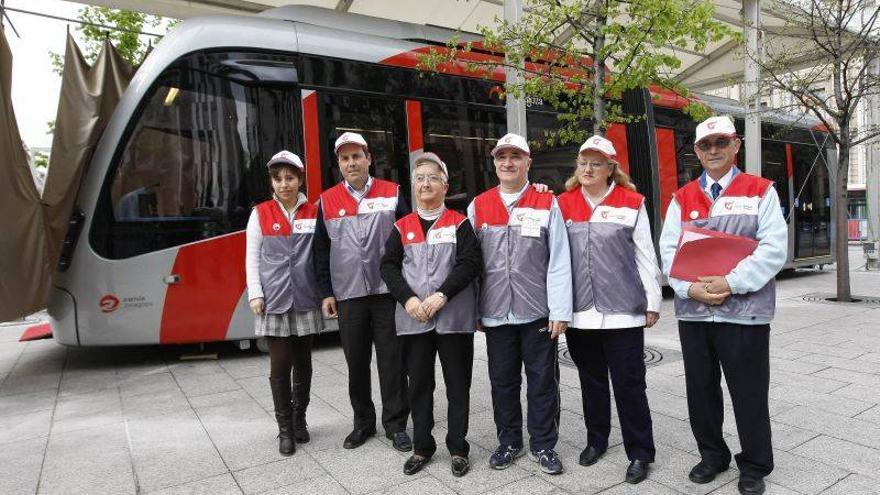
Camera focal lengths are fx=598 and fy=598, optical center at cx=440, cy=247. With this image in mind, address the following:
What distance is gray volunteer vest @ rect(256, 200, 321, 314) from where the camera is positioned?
3.61 meters

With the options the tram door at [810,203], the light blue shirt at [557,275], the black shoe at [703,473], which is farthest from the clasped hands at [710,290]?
the tram door at [810,203]

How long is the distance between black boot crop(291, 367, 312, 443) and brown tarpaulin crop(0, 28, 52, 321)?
298 centimetres

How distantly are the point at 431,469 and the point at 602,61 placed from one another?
3.82 meters

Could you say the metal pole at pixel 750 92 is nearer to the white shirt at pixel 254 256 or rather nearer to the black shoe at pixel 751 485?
the black shoe at pixel 751 485

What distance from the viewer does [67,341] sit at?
214 inches

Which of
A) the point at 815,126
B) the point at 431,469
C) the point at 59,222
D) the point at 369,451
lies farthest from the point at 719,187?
the point at 815,126

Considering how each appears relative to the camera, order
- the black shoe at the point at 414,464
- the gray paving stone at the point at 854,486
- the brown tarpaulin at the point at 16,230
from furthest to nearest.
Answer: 1. the brown tarpaulin at the point at 16,230
2. the black shoe at the point at 414,464
3. the gray paving stone at the point at 854,486

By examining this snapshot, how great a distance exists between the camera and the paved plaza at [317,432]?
10.3 feet

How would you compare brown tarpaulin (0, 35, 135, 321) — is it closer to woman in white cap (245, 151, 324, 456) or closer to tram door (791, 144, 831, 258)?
woman in white cap (245, 151, 324, 456)

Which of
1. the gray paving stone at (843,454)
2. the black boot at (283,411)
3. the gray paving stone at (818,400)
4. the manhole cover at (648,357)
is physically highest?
the black boot at (283,411)

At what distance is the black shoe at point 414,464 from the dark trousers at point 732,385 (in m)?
1.46

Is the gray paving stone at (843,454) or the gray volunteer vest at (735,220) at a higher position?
the gray volunteer vest at (735,220)

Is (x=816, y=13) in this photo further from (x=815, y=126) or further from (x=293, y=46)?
(x=293, y=46)

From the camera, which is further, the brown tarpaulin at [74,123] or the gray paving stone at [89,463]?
the brown tarpaulin at [74,123]
